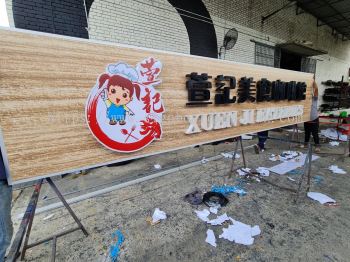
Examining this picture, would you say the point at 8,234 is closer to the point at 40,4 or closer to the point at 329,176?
the point at 40,4

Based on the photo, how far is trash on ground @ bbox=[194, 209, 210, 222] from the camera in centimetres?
234

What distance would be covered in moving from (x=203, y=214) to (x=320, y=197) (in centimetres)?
182

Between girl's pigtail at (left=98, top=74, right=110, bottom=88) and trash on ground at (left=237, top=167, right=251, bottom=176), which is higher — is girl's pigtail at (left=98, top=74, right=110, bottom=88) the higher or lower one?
the higher one

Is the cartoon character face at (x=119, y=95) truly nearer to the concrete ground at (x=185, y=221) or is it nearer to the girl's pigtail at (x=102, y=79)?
the girl's pigtail at (x=102, y=79)

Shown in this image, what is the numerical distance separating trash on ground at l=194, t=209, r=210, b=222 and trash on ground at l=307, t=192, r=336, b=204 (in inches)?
64.7

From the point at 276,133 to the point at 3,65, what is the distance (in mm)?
7977

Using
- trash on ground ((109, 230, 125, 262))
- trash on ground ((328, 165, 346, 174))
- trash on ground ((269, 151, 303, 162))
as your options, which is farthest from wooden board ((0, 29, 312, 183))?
trash on ground ((328, 165, 346, 174))

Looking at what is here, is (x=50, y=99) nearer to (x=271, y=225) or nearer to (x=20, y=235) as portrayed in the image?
(x=20, y=235)

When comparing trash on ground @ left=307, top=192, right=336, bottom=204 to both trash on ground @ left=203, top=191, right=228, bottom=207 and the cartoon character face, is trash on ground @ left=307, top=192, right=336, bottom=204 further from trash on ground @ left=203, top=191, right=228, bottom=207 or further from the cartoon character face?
the cartoon character face

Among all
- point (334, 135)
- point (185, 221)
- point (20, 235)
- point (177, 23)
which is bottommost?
point (185, 221)

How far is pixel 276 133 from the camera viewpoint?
7.24 metres

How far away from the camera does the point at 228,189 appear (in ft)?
9.89

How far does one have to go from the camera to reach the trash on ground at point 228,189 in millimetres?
2920

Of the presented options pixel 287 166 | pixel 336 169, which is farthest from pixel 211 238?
pixel 336 169
